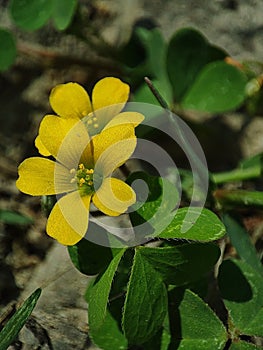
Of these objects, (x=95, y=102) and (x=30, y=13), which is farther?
(x=30, y=13)

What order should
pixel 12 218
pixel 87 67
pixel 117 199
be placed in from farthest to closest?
pixel 87 67 → pixel 12 218 → pixel 117 199

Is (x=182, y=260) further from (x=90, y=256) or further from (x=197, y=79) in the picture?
(x=197, y=79)

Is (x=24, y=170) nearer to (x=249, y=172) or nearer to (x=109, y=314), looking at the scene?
(x=109, y=314)

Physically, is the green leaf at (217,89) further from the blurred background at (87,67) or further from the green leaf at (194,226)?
the green leaf at (194,226)

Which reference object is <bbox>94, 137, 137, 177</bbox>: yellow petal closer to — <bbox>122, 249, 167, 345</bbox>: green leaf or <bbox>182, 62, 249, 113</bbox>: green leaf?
<bbox>122, 249, 167, 345</bbox>: green leaf

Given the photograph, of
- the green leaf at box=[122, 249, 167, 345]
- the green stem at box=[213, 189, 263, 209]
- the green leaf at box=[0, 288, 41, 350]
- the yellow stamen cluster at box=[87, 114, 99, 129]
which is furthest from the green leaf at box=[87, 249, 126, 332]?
the green stem at box=[213, 189, 263, 209]

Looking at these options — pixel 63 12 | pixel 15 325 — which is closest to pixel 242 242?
pixel 15 325

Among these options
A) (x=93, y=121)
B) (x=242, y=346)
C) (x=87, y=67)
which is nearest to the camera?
(x=242, y=346)
